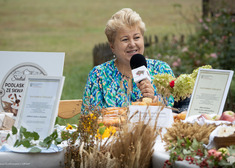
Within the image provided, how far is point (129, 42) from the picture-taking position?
11.6 feet

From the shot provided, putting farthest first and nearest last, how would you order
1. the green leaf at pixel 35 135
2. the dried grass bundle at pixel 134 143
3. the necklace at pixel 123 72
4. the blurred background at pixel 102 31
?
1. the blurred background at pixel 102 31
2. the necklace at pixel 123 72
3. the green leaf at pixel 35 135
4. the dried grass bundle at pixel 134 143

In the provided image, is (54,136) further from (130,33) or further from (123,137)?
(130,33)

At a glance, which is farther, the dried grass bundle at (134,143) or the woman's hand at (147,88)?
the woman's hand at (147,88)

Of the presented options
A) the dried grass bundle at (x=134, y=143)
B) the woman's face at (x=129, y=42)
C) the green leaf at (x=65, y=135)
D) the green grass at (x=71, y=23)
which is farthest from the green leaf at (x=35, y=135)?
the green grass at (x=71, y=23)

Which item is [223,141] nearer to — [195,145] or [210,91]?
[195,145]

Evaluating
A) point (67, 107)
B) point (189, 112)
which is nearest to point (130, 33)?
point (67, 107)

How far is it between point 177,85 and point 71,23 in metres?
13.8

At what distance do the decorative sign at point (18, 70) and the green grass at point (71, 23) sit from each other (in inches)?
278

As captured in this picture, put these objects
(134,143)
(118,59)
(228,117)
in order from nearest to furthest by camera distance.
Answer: (134,143), (228,117), (118,59)

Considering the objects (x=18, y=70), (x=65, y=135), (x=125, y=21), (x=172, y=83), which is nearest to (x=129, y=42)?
(x=125, y=21)

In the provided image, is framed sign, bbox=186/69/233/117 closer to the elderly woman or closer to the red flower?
the red flower

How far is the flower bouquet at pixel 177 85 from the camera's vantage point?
2848mm

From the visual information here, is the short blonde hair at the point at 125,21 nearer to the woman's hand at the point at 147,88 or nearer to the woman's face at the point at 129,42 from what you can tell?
the woman's face at the point at 129,42

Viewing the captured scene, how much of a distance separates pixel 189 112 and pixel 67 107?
139 centimetres
